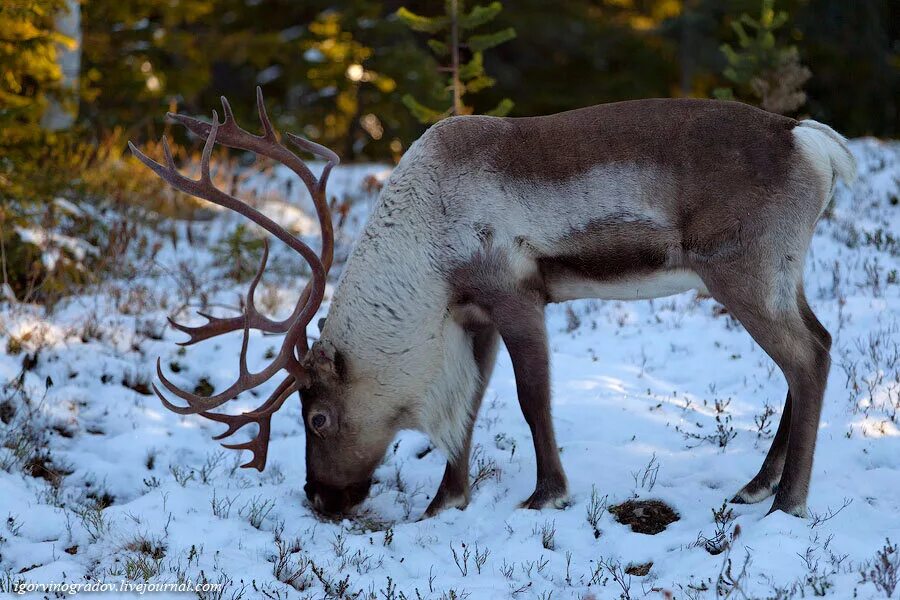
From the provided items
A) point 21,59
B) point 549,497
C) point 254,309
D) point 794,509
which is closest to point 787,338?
point 794,509

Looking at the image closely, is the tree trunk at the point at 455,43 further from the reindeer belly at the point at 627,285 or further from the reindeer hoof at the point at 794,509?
the reindeer hoof at the point at 794,509

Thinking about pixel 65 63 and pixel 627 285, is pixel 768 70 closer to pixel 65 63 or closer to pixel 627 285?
pixel 627 285

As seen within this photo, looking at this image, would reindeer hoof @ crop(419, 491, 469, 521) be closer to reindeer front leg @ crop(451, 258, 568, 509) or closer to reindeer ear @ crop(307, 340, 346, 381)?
reindeer front leg @ crop(451, 258, 568, 509)

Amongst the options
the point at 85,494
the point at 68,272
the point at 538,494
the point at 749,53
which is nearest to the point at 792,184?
the point at 538,494

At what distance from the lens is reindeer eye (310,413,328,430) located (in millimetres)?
4789

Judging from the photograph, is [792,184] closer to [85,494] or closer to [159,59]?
[85,494]

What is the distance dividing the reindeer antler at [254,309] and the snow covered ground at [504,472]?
43 centimetres

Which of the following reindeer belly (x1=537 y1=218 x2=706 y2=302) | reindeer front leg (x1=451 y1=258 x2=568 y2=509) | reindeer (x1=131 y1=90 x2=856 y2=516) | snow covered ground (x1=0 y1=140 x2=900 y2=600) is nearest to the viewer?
snow covered ground (x1=0 y1=140 x2=900 y2=600)

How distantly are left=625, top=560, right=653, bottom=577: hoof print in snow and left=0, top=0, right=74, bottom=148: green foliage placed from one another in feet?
16.9

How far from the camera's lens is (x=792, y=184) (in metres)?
4.25

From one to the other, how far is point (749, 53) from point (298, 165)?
6357mm

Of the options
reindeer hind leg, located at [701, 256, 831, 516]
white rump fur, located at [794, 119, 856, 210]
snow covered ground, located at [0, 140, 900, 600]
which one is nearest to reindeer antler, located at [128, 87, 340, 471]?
snow covered ground, located at [0, 140, 900, 600]

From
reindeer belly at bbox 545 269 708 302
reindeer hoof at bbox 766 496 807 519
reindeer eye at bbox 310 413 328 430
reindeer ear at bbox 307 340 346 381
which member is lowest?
reindeer hoof at bbox 766 496 807 519

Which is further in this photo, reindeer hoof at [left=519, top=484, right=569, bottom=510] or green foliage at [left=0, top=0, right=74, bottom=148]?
green foliage at [left=0, top=0, right=74, bottom=148]
